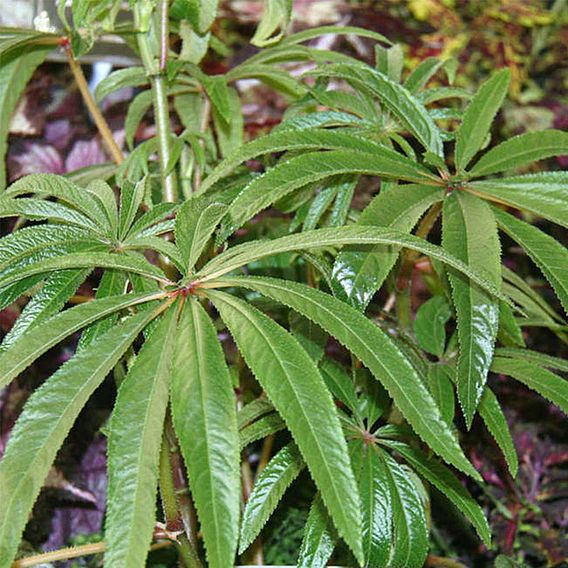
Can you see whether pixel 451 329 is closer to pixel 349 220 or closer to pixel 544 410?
pixel 544 410

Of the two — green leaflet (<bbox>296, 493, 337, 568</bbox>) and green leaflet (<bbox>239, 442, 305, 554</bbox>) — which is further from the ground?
green leaflet (<bbox>239, 442, 305, 554</bbox>)

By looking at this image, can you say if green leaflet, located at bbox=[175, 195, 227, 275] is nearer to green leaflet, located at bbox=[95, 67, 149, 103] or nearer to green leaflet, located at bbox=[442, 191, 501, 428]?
green leaflet, located at bbox=[442, 191, 501, 428]

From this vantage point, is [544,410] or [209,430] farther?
[544,410]

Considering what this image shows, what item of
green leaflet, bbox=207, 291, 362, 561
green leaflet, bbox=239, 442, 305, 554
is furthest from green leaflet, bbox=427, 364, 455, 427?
green leaflet, bbox=207, 291, 362, 561

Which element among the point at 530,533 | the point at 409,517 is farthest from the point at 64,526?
the point at 530,533

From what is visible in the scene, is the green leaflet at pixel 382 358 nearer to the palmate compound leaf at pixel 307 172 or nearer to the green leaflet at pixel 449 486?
the palmate compound leaf at pixel 307 172

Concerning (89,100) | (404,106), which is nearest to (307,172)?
(404,106)

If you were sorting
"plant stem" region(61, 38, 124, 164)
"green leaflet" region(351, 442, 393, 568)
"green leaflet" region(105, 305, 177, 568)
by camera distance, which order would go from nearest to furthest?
"green leaflet" region(105, 305, 177, 568) → "green leaflet" region(351, 442, 393, 568) → "plant stem" region(61, 38, 124, 164)
